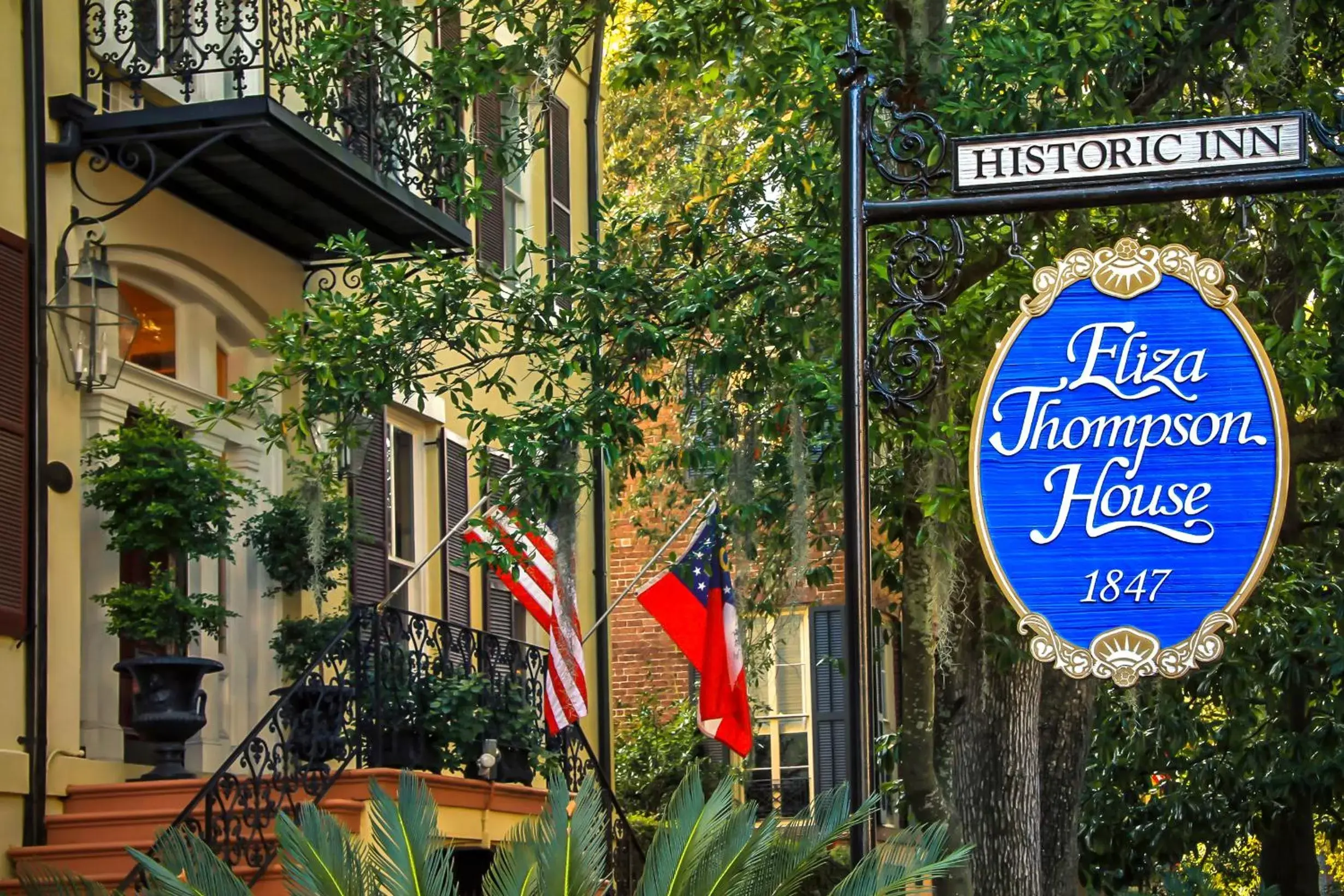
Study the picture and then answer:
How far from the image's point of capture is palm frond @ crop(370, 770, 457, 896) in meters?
7.61

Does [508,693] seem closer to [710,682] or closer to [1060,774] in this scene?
[710,682]

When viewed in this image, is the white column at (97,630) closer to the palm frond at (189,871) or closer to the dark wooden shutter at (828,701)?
the palm frond at (189,871)

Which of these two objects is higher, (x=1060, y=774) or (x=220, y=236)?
(x=220, y=236)

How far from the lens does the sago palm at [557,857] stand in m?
7.53

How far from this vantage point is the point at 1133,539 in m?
6.42

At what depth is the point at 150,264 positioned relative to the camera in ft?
41.9

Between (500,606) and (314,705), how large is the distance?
576 cm

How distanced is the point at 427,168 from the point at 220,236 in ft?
4.97

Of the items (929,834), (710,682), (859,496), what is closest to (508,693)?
(710,682)

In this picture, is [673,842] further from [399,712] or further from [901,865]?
[399,712]

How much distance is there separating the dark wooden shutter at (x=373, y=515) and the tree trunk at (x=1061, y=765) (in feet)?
15.4

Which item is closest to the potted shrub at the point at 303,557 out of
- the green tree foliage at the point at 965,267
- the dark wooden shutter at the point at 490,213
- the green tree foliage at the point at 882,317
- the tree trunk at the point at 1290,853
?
the green tree foliage at the point at 882,317

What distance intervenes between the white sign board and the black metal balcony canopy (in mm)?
6339

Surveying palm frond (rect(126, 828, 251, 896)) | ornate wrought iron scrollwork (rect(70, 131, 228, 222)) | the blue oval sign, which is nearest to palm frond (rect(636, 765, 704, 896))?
palm frond (rect(126, 828, 251, 896))
